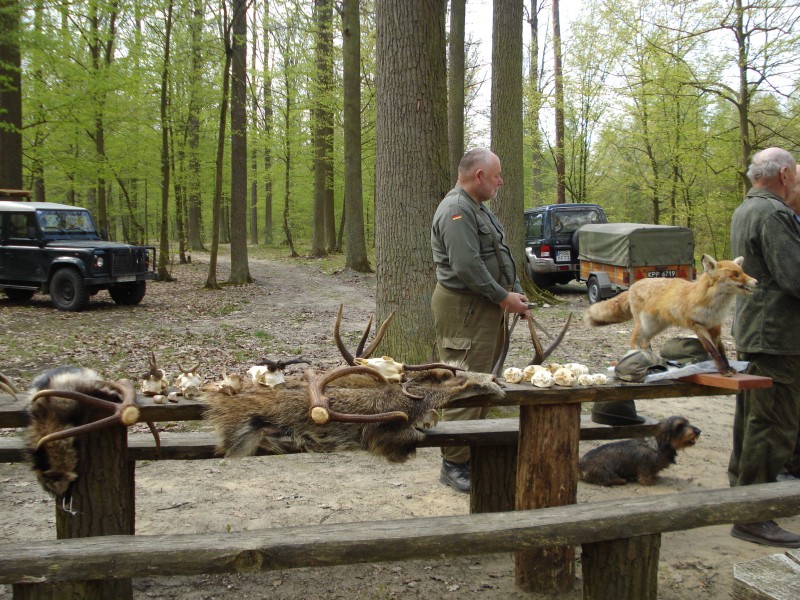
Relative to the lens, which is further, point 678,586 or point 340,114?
point 340,114

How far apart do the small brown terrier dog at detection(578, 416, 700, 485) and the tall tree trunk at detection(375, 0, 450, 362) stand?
194 cm

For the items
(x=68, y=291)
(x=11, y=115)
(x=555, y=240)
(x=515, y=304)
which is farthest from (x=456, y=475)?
(x=11, y=115)

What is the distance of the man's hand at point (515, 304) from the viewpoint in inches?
155

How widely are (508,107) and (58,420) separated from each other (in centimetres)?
1065

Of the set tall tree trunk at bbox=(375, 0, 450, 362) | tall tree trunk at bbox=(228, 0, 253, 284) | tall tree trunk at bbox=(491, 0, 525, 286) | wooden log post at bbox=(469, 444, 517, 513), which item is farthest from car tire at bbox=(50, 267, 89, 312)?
wooden log post at bbox=(469, 444, 517, 513)

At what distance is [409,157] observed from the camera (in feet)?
19.6

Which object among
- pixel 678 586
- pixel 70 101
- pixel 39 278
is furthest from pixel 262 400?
pixel 70 101

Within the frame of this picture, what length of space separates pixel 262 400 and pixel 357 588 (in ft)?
4.46

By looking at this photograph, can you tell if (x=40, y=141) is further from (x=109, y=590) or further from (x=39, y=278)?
(x=109, y=590)

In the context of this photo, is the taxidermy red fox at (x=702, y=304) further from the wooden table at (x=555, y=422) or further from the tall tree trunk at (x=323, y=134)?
the tall tree trunk at (x=323, y=134)

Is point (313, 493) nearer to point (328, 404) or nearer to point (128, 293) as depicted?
point (328, 404)

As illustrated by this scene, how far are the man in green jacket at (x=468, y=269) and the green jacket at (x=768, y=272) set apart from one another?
1321 mm

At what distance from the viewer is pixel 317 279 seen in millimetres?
19359

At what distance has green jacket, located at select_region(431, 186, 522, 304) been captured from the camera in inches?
158
